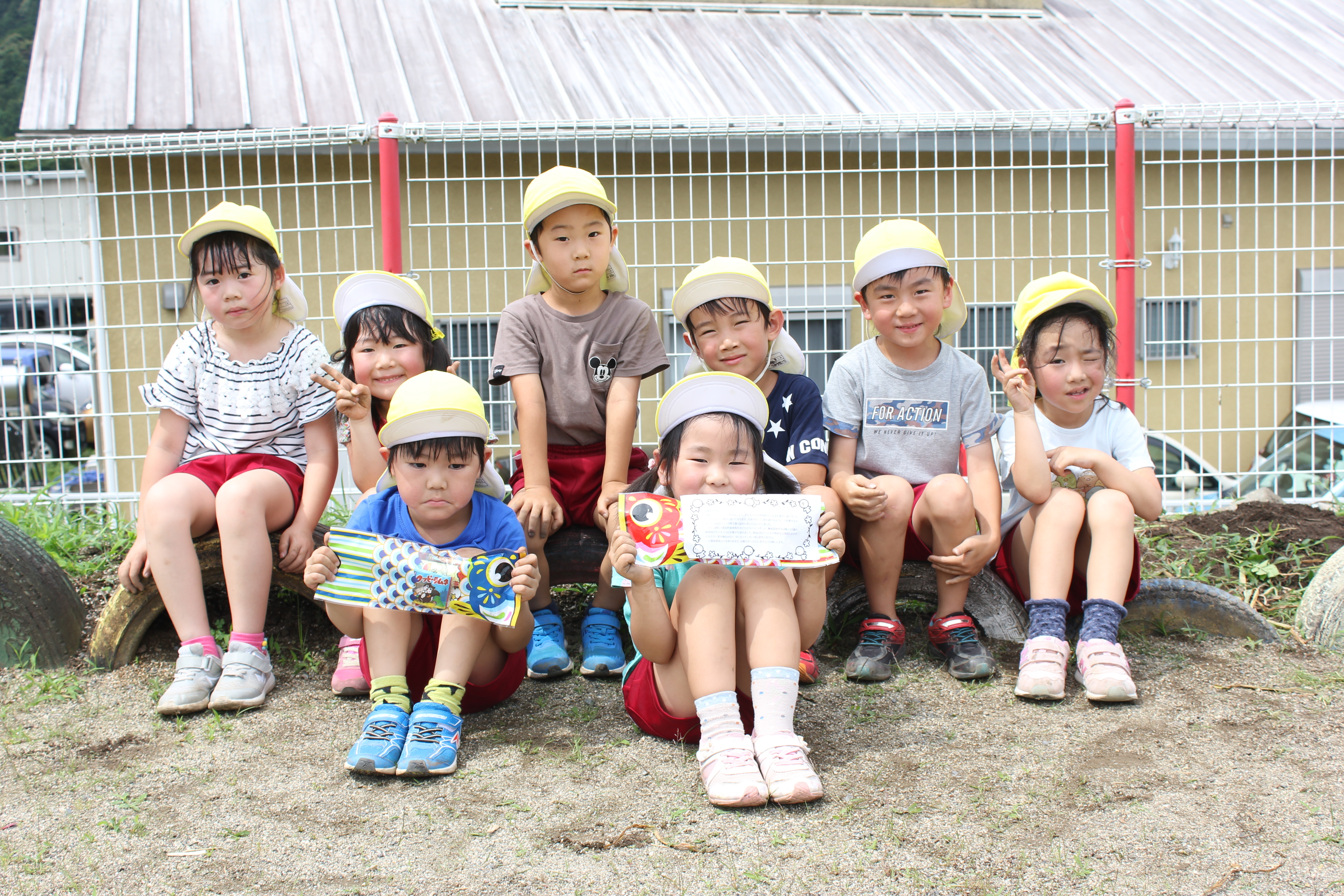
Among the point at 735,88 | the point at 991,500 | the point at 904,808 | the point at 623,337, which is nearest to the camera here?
the point at 904,808

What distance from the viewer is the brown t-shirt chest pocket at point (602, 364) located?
3.10 m

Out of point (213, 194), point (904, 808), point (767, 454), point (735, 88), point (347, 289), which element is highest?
point (735, 88)

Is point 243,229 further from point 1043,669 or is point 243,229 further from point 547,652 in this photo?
point 1043,669

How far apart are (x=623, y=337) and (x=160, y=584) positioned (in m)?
1.51

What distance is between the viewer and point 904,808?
1984 mm

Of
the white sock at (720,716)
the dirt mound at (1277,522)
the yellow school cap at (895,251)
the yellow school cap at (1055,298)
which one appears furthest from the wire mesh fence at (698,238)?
the white sock at (720,716)

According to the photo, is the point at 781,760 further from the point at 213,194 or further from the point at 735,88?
the point at 735,88

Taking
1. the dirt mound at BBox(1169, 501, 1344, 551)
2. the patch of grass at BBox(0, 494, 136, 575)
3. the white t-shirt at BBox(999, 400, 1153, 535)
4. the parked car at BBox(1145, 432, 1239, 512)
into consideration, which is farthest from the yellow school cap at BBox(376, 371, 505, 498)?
the parked car at BBox(1145, 432, 1239, 512)

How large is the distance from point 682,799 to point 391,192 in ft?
9.47

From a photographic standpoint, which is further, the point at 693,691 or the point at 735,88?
the point at 735,88

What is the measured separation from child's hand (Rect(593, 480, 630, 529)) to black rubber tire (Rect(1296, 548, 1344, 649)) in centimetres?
213

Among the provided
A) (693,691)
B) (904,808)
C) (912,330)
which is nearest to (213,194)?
Result: (912,330)

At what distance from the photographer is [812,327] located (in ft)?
16.2

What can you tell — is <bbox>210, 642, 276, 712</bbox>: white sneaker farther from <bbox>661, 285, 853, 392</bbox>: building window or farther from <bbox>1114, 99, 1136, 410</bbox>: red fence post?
<bbox>1114, 99, 1136, 410</bbox>: red fence post
